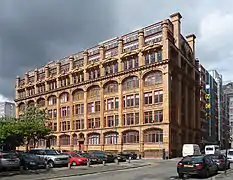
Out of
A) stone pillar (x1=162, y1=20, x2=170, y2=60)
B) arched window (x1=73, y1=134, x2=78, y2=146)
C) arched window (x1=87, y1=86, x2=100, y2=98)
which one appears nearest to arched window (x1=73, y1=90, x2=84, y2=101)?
arched window (x1=87, y1=86, x2=100, y2=98)

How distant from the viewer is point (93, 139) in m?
71.2

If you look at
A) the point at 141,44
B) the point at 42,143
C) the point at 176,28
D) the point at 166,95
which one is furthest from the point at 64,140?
the point at 176,28

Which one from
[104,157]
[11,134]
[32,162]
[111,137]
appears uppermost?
[11,134]

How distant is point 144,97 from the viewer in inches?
2467

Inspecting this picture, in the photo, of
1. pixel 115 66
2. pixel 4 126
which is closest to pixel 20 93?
pixel 115 66

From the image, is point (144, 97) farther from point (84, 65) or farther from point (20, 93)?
point (20, 93)

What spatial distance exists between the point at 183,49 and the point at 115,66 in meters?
14.3

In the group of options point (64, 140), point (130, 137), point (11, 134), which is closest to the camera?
point (11, 134)

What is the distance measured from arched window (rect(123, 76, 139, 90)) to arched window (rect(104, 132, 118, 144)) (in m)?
9.11

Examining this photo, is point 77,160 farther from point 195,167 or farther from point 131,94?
point 131,94

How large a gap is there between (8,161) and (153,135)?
119ft

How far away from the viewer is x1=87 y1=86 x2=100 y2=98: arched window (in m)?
72.0

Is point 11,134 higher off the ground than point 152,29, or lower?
lower

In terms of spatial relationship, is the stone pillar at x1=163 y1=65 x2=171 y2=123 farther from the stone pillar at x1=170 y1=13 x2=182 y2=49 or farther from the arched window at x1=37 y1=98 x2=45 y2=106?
the arched window at x1=37 y1=98 x2=45 y2=106
